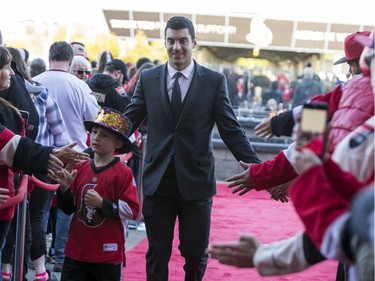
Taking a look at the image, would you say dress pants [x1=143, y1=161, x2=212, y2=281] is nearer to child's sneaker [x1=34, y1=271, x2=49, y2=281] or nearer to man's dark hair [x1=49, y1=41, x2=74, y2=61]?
child's sneaker [x1=34, y1=271, x2=49, y2=281]

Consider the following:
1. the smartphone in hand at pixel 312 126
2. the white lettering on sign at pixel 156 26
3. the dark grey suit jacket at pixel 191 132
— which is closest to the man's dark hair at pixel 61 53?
the dark grey suit jacket at pixel 191 132

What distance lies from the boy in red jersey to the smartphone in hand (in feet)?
9.88

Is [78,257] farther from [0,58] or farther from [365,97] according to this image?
[365,97]

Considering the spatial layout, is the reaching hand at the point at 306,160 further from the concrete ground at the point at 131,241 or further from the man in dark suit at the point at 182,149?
the concrete ground at the point at 131,241

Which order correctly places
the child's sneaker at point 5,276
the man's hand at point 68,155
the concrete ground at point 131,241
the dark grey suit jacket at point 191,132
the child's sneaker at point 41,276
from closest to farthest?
the man's hand at point 68,155 < the dark grey suit jacket at point 191,132 < the child's sneaker at point 5,276 < the child's sneaker at point 41,276 < the concrete ground at point 131,241

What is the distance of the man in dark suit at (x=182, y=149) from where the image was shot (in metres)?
6.66

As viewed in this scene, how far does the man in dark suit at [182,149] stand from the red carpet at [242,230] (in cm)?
175

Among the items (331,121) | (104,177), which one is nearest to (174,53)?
(104,177)

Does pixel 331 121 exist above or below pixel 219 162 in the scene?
above

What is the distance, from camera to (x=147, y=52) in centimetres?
4441

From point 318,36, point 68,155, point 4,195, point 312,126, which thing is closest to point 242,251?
point 312,126

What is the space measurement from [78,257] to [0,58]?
4.69 ft

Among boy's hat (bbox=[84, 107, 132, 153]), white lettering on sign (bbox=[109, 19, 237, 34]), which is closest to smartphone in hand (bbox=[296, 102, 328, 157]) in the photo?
boy's hat (bbox=[84, 107, 132, 153])

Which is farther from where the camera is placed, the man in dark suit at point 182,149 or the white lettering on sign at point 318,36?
the white lettering on sign at point 318,36
